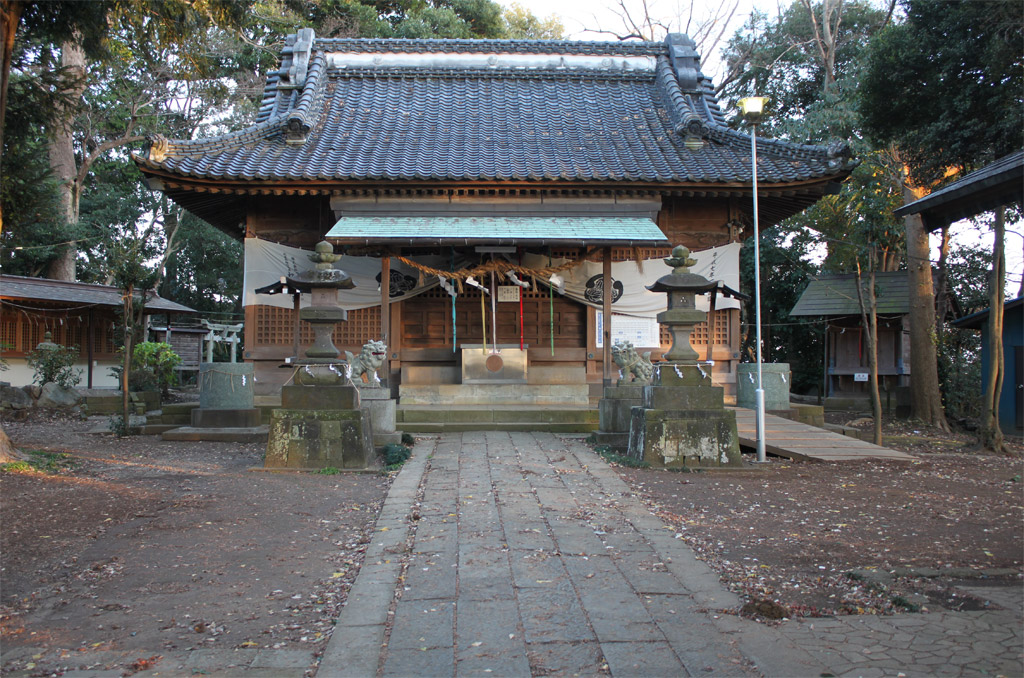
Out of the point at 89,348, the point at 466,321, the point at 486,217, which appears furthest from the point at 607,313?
the point at 89,348

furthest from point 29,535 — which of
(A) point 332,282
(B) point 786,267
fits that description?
(B) point 786,267

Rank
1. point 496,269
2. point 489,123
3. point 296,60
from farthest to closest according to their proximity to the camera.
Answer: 1. point 296,60
2. point 489,123
3. point 496,269

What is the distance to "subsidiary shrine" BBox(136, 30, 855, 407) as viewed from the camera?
12.3m

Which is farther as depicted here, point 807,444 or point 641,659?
point 807,444

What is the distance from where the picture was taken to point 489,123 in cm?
1516

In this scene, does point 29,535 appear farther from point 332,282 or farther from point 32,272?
point 32,272

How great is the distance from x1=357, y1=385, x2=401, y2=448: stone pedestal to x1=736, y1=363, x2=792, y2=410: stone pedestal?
6273 mm

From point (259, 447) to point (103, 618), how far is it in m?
6.86

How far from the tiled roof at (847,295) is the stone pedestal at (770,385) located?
8334mm

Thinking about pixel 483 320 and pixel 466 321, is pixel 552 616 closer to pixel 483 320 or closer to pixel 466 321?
pixel 483 320

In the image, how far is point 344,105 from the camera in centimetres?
1562

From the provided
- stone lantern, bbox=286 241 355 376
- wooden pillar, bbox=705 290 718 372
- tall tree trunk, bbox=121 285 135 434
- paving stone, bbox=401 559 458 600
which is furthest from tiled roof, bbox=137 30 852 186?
paving stone, bbox=401 559 458 600

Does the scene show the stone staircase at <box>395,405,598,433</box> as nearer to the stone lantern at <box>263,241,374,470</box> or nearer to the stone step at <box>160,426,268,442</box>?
the stone step at <box>160,426,268,442</box>

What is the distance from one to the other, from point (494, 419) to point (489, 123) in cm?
703
